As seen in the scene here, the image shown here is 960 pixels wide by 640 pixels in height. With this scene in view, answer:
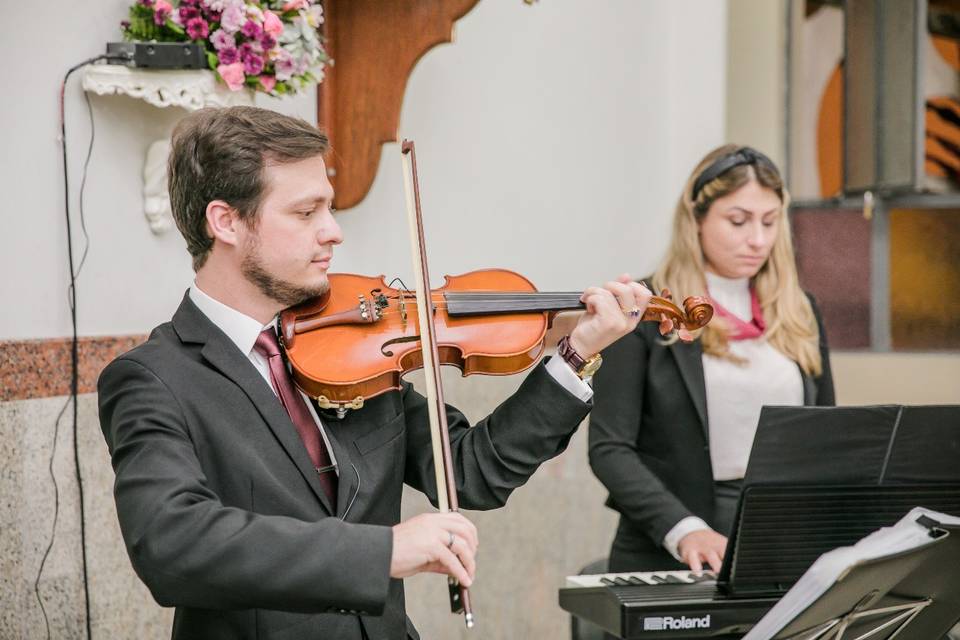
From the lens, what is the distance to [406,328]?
6.37 ft

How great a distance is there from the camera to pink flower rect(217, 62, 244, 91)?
92.9 inches

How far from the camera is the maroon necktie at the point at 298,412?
71.2 inches

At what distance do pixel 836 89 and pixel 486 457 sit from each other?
3664 millimetres

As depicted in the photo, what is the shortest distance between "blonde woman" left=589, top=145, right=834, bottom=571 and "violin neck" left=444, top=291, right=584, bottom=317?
622 mm

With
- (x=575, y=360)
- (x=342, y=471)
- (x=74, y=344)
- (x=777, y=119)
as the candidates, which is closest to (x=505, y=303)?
(x=575, y=360)

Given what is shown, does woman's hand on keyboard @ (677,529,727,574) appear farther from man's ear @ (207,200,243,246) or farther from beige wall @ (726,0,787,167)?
beige wall @ (726,0,787,167)

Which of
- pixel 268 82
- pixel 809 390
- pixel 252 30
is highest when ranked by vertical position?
pixel 252 30

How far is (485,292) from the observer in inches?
80.5

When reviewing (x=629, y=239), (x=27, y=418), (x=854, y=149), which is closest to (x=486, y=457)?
(x=27, y=418)

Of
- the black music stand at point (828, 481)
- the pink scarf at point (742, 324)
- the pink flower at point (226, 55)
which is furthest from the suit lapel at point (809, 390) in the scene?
the pink flower at point (226, 55)

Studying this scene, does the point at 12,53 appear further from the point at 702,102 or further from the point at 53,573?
the point at 702,102

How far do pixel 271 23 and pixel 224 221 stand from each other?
2.40 feet

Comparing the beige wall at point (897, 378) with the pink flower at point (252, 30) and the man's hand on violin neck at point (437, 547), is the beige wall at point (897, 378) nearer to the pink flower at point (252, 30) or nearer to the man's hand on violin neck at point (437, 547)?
the pink flower at point (252, 30)

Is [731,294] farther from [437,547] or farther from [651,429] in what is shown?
[437,547]
